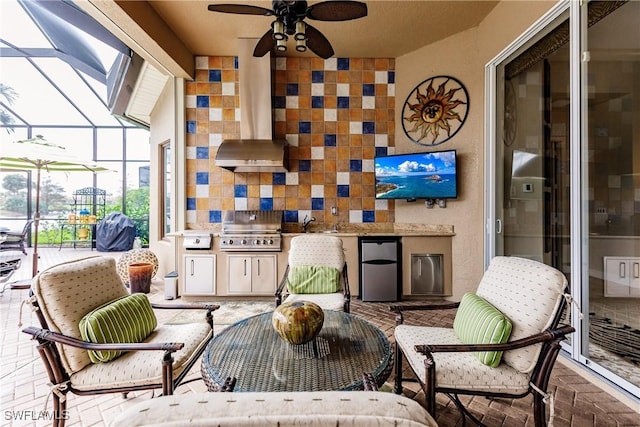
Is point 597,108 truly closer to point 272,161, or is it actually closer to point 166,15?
point 272,161

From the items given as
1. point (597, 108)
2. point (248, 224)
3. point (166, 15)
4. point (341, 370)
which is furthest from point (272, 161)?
point (597, 108)

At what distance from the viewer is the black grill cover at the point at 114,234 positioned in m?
7.34

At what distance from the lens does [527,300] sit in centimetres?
145

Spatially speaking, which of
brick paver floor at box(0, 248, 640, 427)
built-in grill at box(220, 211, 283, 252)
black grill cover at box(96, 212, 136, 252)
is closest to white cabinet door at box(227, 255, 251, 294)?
built-in grill at box(220, 211, 283, 252)

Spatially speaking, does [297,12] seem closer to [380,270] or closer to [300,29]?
[300,29]

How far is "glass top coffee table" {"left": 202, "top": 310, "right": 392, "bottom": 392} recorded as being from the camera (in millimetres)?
1182

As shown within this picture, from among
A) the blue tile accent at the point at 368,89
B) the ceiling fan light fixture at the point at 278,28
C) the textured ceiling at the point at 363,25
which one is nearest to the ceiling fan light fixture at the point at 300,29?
the ceiling fan light fixture at the point at 278,28

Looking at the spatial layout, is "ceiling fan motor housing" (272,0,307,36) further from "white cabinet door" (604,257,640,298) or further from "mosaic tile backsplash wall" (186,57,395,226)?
"white cabinet door" (604,257,640,298)

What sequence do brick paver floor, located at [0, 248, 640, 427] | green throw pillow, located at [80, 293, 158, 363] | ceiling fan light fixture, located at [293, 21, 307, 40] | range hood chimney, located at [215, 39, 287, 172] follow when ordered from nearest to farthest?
green throw pillow, located at [80, 293, 158, 363] → brick paver floor, located at [0, 248, 640, 427] → ceiling fan light fixture, located at [293, 21, 307, 40] → range hood chimney, located at [215, 39, 287, 172]

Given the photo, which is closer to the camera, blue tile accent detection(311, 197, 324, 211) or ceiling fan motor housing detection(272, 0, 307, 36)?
ceiling fan motor housing detection(272, 0, 307, 36)

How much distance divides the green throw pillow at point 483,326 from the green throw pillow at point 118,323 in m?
1.85

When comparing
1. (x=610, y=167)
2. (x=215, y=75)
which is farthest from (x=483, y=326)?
(x=215, y=75)

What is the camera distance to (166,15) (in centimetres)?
332

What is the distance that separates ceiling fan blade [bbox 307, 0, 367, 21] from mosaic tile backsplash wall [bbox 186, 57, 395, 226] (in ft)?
7.18
